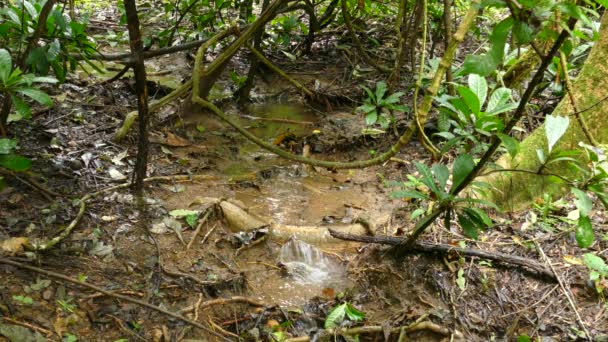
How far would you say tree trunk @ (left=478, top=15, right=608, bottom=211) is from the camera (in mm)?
3125

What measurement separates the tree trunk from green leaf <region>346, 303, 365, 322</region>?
49.9 inches

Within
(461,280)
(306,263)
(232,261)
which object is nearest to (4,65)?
(232,261)

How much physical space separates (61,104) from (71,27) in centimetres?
144

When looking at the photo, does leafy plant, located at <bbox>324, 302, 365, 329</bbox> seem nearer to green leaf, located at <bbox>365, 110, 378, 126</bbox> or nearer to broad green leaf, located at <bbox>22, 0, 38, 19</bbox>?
green leaf, located at <bbox>365, 110, 378, 126</bbox>

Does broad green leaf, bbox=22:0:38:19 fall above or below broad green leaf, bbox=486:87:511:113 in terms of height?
above

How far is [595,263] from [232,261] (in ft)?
6.29

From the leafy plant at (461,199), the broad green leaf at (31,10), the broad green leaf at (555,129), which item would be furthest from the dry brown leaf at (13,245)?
the broad green leaf at (555,129)

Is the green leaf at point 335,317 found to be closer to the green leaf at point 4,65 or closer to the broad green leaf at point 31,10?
the green leaf at point 4,65

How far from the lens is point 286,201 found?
→ 3.69 meters

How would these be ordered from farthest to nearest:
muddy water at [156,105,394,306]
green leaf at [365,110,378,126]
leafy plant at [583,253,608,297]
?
1. green leaf at [365,110,378,126]
2. muddy water at [156,105,394,306]
3. leafy plant at [583,253,608,297]

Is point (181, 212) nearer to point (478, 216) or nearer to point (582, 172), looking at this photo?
point (478, 216)

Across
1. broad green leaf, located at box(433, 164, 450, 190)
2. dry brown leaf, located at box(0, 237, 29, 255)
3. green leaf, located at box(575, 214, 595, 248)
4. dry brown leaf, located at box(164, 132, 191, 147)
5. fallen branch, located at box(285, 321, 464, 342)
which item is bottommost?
fallen branch, located at box(285, 321, 464, 342)

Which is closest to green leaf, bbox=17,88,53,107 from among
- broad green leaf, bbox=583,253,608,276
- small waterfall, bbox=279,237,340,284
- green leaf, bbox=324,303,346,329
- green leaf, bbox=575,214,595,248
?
small waterfall, bbox=279,237,340,284

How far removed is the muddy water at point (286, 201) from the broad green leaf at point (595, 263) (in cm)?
120
